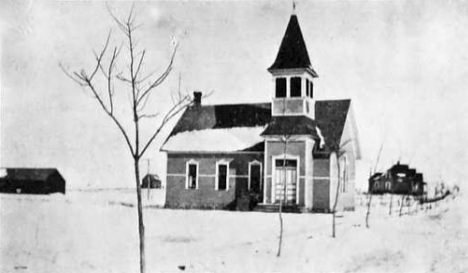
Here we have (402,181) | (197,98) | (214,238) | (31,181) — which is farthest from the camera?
(31,181)

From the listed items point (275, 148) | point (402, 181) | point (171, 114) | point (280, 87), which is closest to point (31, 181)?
point (171, 114)

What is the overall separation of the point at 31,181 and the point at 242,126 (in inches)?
51.5

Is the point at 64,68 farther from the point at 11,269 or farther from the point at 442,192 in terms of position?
the point at 442,192

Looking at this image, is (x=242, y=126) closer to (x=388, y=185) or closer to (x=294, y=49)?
(x=294, y=49)

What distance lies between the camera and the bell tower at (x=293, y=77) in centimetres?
372

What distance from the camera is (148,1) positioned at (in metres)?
3.93

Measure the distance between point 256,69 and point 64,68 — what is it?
1.17 m

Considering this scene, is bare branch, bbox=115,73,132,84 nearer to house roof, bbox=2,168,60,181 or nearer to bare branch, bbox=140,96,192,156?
bare branch, bbox=140,96,192,156

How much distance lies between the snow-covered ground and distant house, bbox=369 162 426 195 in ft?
0.25

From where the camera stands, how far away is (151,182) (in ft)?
12.7

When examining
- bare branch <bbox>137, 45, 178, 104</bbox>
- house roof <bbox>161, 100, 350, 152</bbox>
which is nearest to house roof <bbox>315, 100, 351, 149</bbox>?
house roof <bbox>161, 100, 350, 152</bbox>

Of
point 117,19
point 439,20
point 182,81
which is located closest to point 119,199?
point 182,81

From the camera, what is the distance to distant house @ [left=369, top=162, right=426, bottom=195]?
11.7 ft

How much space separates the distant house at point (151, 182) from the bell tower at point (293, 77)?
769mm
